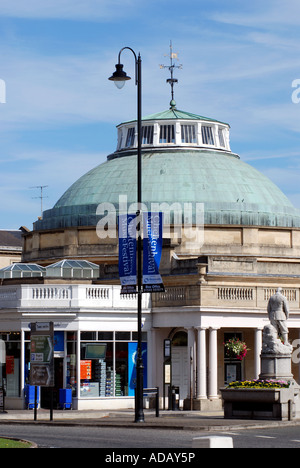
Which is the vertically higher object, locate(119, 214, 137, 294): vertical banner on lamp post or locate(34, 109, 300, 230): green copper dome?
locate(34, 109, 300, 230): green copper dome

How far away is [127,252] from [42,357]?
5.12 meters

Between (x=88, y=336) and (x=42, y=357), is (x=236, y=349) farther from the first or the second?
(x=42, y=357)

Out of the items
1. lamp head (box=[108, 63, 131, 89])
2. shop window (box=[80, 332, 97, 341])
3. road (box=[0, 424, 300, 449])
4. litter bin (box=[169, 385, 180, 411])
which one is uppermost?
lamp head (box=[108, 63, 131, 89])

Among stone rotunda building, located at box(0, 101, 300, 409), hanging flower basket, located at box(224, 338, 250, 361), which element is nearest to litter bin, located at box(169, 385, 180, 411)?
stone rotunda building, located at box(0, 101, 300, 409)

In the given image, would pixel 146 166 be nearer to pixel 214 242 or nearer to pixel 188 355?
pixel 214 242

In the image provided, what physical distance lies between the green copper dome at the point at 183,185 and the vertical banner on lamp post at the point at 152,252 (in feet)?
50.4

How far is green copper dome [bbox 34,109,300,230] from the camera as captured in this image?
5859 centimetres

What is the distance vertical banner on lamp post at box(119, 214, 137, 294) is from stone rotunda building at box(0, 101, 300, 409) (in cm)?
553

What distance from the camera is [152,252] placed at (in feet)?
127

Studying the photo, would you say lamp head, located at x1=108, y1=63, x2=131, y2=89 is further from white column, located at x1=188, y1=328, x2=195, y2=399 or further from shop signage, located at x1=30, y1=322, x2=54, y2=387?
white column, located at x1=188, y1=328, x2=195, y2=399

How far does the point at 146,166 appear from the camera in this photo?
6094 centimetres

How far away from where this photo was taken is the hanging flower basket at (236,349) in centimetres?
4803

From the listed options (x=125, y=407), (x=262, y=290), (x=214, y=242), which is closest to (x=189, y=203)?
(x=214, y=242)

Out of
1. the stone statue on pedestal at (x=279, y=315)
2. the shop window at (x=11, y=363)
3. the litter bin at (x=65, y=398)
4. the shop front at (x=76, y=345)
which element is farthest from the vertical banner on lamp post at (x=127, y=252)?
the shop window at (x=11, y=363)
